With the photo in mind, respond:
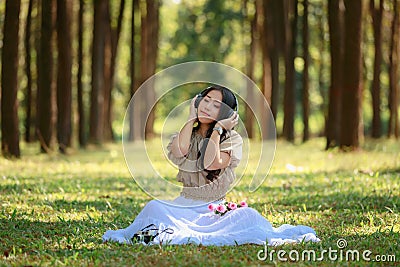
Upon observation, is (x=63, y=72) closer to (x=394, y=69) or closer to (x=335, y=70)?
(x=335, y=70)

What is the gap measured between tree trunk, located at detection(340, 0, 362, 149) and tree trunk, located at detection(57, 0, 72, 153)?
7128mm

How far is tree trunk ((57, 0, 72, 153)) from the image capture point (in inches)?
772

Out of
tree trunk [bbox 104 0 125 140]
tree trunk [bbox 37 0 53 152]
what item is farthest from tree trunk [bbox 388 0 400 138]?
tree trunk [bbox 37 0 53 152]

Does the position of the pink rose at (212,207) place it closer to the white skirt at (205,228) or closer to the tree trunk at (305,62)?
the white skirt at (205,228)

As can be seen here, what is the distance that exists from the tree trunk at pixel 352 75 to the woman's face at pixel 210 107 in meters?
10.4

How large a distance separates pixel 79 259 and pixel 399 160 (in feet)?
30.9

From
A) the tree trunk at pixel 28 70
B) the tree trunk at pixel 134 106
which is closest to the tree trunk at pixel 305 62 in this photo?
the tree trunk at pixel 134 106

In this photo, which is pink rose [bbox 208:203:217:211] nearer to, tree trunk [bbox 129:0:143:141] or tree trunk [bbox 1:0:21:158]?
tree trunk [bbox 1:0:21:158]

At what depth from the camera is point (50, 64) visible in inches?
753

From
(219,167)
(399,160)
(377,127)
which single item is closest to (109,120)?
(377,127)

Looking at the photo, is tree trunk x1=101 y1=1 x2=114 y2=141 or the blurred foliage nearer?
tree trunk x1=101 y1=1 x2=114 y2=141

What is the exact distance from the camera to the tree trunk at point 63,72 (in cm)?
1960

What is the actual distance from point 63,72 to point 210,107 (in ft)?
44.6

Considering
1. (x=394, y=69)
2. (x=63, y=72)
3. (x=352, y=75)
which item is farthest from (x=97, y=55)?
(x=394, y=69)
